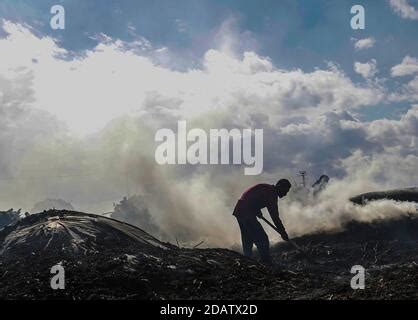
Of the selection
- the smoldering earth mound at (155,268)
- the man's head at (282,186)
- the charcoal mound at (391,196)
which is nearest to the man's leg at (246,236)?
the smoldering earth mound at (155,268)

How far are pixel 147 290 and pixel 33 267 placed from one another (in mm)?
3522

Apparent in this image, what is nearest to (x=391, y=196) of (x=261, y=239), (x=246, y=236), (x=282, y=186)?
(x=282, y=186)

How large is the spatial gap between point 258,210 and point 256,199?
380 mm

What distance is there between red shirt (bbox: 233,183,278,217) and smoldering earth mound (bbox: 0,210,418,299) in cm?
153

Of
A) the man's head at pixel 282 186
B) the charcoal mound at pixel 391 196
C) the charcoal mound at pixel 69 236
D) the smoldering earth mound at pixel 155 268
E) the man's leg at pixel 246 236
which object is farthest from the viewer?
the charcoal mound at pixel 391 196

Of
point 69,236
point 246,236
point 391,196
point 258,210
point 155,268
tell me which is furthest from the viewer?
point 391,196

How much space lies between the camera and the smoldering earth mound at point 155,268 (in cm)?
923

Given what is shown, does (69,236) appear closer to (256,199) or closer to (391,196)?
(256,199)

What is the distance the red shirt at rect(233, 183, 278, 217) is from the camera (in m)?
13.9

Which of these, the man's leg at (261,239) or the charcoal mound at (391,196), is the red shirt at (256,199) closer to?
the man's leg at (261,239)

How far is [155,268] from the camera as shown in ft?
35.2

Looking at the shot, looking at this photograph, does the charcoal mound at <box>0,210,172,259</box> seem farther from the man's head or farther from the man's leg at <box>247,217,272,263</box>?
the man's head

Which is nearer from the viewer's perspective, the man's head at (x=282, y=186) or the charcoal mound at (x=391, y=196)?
the man's head at (x=282, y=186)

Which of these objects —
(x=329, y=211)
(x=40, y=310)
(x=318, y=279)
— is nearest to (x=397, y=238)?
(x=329, y=211)
